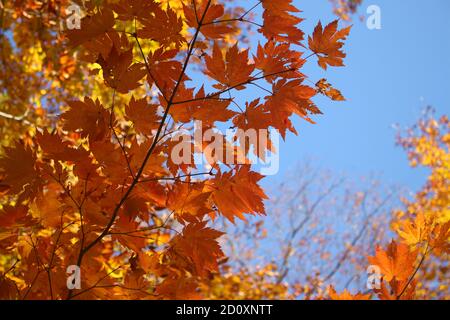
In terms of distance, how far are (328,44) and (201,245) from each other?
29.5 inches

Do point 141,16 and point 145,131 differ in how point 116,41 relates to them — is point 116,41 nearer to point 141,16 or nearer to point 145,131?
point 141,16

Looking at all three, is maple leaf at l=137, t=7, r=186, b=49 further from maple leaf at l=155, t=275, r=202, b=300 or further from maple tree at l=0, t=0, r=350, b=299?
maple leaf at l=155, t=275, r=202, b=300

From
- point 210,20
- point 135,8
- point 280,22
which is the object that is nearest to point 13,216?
point 135,8

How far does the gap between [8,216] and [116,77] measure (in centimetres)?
56

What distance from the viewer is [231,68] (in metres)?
1.21

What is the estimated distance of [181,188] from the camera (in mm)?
1247

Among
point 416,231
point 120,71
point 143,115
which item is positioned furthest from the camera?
point 416,231

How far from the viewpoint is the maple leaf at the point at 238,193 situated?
4.11 ft

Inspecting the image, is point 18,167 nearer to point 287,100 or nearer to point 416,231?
point 287,100

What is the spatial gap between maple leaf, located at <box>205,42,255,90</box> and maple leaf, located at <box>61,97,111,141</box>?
344 mm

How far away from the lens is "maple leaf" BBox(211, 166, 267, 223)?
1254mm

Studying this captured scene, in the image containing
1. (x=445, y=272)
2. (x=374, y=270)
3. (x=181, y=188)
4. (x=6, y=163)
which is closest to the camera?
(x=6, y=163)
